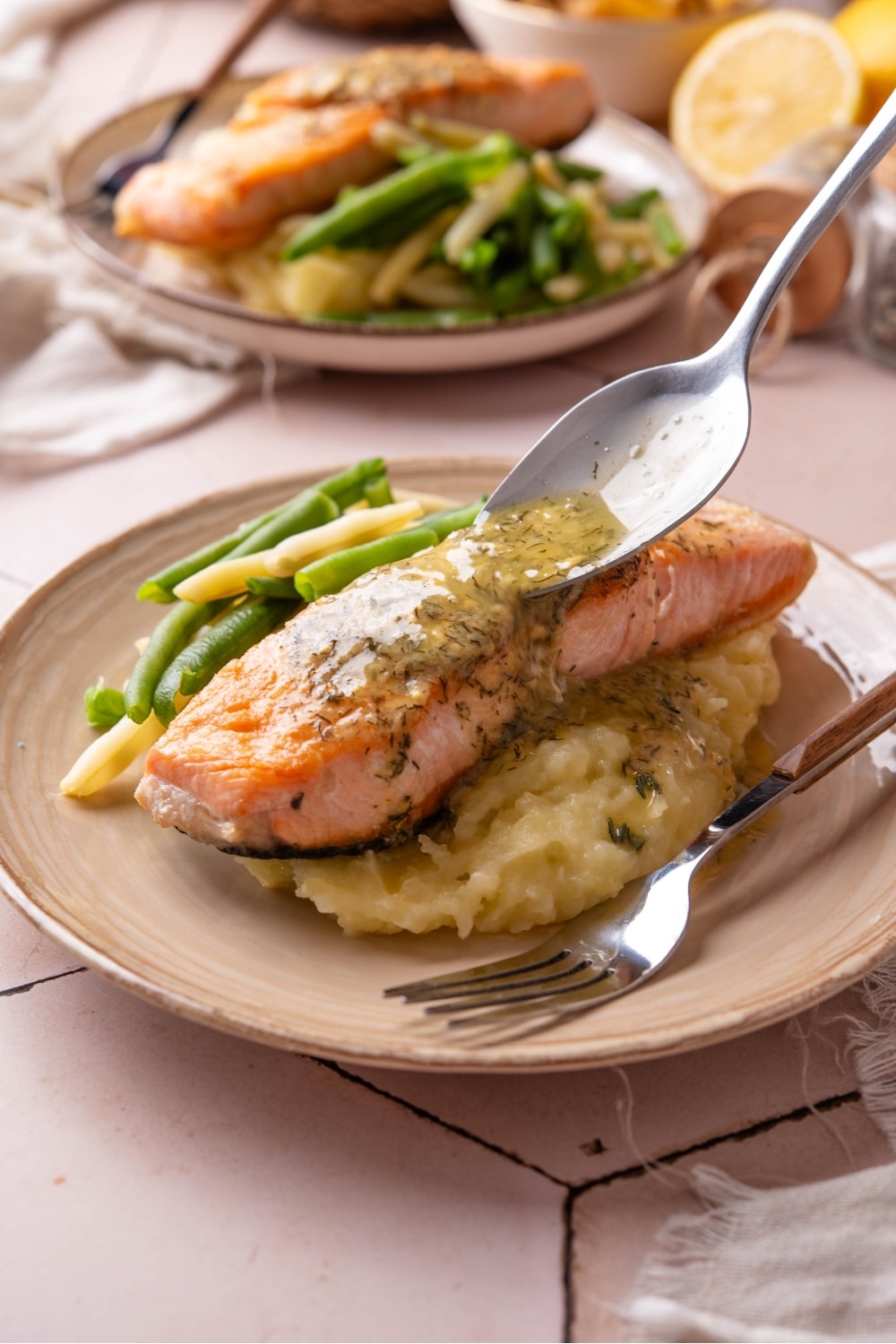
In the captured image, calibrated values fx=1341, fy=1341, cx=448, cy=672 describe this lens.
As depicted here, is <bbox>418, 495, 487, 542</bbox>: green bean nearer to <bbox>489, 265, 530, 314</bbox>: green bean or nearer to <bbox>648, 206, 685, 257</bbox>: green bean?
<bbox>489, 265, 530, 314</bbox>: green bean

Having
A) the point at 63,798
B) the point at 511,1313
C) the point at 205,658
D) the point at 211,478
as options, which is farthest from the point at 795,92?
the point at 511,1313

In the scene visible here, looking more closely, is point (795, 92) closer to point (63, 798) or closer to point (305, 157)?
point (305, 157)

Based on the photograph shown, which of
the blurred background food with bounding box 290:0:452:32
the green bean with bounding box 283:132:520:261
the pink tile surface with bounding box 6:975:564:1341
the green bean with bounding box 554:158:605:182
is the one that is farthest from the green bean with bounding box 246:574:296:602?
the blurred background food with bounding box 290:0:452:32

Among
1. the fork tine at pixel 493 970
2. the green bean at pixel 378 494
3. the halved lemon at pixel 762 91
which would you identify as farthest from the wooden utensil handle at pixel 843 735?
the halved lemon at pixel 762 91

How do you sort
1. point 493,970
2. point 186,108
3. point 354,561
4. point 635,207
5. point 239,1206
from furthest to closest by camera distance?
point 186,108
point 635,207
point 354,561
point 493,970
point 239,1206

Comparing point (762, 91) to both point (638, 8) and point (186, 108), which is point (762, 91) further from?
point (186, 108)

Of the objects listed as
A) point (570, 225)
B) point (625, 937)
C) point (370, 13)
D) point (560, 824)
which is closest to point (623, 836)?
point (560, 824)
